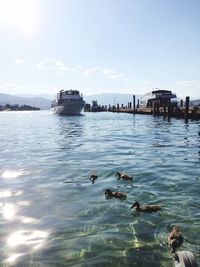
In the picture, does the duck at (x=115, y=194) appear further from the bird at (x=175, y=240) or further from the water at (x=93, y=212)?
the bird at (x=175, y=240)

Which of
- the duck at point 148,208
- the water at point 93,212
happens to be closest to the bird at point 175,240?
the water at point 93,212

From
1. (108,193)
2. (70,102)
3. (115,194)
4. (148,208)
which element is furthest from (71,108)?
(148,208)

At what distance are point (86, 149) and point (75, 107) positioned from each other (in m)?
62.1

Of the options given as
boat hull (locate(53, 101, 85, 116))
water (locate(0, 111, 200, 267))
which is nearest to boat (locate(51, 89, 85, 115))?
boat hull (locate(53, 101, 85, 116))

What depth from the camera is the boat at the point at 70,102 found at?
277 feet

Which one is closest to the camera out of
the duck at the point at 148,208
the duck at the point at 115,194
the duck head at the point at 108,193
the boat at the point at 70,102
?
the duck at the point at 148,208

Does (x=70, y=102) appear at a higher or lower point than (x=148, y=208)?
higher

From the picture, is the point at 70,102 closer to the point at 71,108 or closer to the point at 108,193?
the point at 71,108

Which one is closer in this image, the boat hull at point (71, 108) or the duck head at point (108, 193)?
the duck head at point (108, 193)

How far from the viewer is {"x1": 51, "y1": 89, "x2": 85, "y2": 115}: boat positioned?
8444cm

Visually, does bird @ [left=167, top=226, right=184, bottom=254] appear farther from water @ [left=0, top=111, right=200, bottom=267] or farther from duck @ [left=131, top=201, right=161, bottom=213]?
duck @ [left=131, top=201, right=161, bottom=213]

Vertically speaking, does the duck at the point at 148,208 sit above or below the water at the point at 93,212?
above

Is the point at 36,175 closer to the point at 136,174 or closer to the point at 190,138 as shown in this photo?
the point at 136,174

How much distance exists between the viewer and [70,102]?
85125mm
